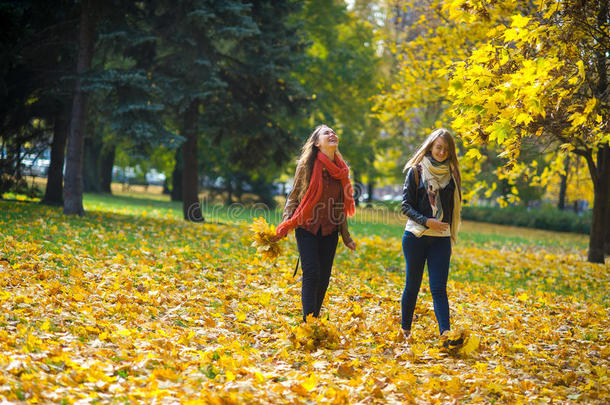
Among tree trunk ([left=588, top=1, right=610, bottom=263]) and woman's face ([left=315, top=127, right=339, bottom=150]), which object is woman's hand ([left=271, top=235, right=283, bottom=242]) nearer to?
woman's face ([left=315, top=127, right=339, bottom=150])

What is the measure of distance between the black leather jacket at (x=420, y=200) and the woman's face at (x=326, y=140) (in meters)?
0.74

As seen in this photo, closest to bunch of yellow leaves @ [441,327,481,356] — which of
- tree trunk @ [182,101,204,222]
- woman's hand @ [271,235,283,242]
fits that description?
woman's hand @ [271,235,283,242]

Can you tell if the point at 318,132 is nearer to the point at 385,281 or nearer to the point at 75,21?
the point at 385,281

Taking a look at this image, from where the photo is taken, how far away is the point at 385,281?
27.3 feet

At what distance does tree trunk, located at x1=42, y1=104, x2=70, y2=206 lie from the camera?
46.0ft

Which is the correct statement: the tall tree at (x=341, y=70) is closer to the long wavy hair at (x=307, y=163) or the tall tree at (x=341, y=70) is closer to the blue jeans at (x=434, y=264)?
the long wavy hair at (x=307, y=163)

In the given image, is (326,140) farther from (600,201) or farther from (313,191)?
(600,201)

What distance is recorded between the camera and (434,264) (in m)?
4.82

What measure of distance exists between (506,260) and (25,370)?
35.2ft

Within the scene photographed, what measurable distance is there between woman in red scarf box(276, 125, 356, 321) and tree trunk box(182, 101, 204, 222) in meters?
9.82

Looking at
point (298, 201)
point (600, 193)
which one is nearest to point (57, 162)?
point (298, 201)

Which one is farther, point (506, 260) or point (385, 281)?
point (506, 260)

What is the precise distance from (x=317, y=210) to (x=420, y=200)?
36.5 inches

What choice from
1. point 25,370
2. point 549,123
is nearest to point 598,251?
point 549,123
